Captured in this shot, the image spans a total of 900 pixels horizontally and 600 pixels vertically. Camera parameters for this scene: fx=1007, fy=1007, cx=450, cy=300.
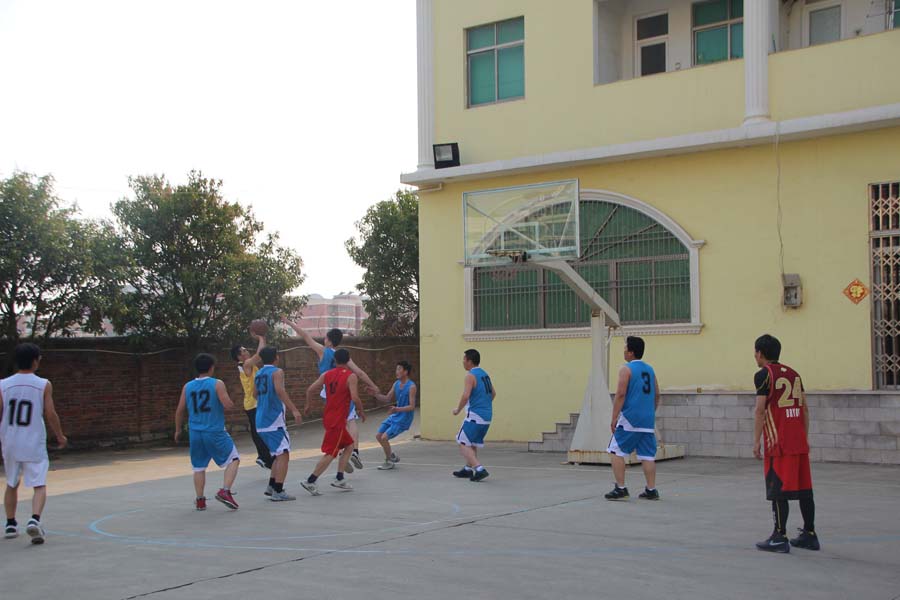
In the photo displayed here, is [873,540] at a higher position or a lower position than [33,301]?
lower

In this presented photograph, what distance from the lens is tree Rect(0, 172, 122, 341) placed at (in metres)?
18.5

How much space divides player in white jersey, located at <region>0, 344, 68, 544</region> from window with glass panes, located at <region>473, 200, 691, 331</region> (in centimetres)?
1006

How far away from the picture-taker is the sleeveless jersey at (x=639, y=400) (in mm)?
11359

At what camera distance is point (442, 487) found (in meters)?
13.0

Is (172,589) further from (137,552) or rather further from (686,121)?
(686,121)

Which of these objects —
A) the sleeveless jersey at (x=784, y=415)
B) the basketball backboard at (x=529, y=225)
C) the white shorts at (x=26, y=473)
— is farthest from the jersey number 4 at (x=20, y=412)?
the basketball backboard at (x=529, y=225)

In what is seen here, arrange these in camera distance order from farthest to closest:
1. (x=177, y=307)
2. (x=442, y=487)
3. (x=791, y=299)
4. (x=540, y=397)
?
(x=177, y=307), (x=540, y=397), (x=791, y=299), (x=442, y=487)

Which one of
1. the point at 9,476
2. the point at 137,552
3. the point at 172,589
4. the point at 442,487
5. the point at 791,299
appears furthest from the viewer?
the point at 791,299

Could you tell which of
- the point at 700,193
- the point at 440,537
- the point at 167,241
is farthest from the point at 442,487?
→ the point at 167,241

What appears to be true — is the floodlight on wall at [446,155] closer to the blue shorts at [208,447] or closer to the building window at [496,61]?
the building window at [496,61]

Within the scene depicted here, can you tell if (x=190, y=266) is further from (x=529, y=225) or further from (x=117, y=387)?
(x=529, y=225)

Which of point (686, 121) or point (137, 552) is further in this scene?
point (686, 121)

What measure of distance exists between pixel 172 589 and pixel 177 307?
51.6 feet

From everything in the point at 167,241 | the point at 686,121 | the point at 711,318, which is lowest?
the point at 711,318
